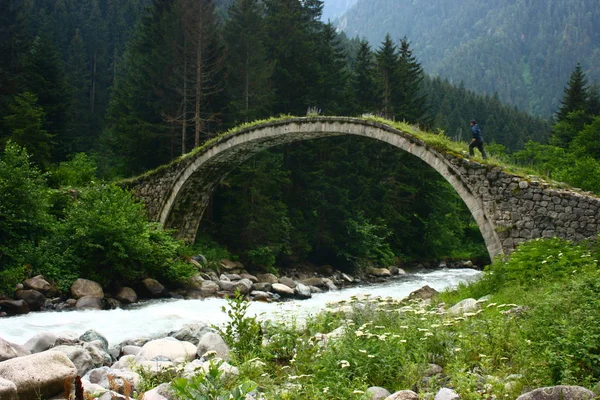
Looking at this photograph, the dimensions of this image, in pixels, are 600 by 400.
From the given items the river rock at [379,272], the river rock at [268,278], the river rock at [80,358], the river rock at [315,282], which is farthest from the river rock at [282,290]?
the river rock at [80,358]

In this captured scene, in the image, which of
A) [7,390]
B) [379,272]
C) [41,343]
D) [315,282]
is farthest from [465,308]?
[379,272]

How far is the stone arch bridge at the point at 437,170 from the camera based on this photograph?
424 inches

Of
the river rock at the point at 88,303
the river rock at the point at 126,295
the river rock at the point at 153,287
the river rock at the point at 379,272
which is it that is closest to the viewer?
the river rock at the point at 88,303

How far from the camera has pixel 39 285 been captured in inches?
467

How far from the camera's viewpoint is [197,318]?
37.0 ft

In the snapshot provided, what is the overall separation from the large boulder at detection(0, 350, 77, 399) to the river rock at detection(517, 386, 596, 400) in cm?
391

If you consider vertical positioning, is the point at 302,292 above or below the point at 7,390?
below

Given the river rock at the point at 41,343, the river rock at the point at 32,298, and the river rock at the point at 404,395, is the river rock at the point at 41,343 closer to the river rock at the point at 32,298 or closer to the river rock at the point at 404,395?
the river rock at the point at 32,298

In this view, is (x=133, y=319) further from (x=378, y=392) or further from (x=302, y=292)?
(x=378, y=392)

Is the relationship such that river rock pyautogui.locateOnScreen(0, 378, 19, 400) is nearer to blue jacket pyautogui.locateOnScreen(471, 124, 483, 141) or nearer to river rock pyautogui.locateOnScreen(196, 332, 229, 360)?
river rock pyautogui.locateOnScreen(196, 332, 229, 360)

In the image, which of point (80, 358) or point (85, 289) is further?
point (85, 289)

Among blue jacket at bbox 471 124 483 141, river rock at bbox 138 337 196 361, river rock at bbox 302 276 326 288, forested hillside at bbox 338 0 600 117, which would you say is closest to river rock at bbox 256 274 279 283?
river rock at bbox 302 276 326 288

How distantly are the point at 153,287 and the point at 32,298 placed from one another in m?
3.19

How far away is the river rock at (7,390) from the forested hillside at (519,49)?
13703 cm
